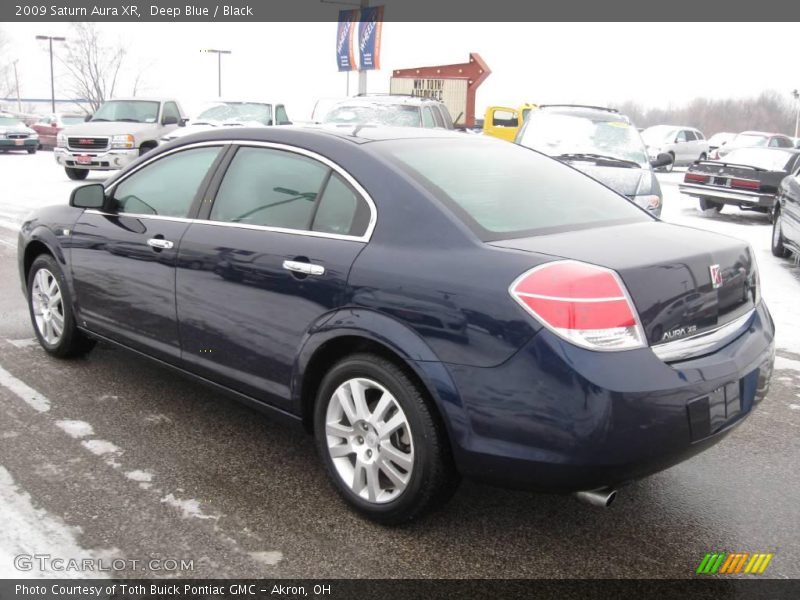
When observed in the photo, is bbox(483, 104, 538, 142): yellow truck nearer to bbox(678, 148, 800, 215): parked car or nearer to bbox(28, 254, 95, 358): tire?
bbox(678, 148, 800, 215): parked car

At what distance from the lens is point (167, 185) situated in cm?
428

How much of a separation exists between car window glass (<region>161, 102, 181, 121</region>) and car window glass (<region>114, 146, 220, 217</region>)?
15.1 meters

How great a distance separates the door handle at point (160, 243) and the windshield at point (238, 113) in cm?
1269

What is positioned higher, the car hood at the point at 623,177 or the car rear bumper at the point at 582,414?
the car hood at the point at 623,177

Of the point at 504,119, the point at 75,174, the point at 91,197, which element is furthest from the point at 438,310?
the point at 504,119

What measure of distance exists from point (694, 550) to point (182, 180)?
9.95ft

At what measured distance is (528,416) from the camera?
2674 mm

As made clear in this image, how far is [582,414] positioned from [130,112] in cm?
1823

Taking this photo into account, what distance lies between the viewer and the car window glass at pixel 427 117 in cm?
1365

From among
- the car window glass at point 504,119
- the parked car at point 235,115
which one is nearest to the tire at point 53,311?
the parked car at point 235,115

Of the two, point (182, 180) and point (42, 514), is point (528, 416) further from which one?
point (182, 180)

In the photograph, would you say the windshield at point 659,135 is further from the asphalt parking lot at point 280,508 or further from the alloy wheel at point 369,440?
the alloy wheel at point 369,440

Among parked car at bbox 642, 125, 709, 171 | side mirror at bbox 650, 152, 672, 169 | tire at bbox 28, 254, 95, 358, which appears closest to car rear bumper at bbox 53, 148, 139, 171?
side mirror at bbox 650, 152, 672, 169

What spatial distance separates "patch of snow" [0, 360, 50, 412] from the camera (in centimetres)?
435
